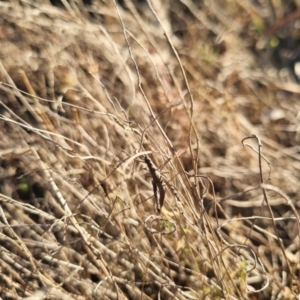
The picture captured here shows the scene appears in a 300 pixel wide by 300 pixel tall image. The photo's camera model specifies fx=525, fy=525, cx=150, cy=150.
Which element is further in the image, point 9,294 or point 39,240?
point 39,240

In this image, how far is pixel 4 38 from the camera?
2.00 metres

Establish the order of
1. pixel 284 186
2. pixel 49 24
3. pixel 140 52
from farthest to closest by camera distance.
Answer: pixel 140 52, pixel 49 24, pixel 284 186

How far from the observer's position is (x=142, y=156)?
1.20 m

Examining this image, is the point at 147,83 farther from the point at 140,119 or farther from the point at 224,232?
the point at 224,232

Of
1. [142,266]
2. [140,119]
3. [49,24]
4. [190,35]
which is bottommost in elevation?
[142,266]

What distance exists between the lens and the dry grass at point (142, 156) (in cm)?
135

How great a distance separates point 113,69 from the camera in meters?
2.07

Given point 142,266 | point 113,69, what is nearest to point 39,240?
point 142,266

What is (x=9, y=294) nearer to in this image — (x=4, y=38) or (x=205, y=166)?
(x=205, y=166)

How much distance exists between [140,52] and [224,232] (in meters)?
0.84

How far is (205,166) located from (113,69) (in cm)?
55

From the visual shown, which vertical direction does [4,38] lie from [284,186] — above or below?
above

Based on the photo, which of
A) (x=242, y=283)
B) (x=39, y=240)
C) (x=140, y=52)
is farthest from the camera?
(x=140, y=52)

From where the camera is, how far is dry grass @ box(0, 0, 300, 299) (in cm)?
135
